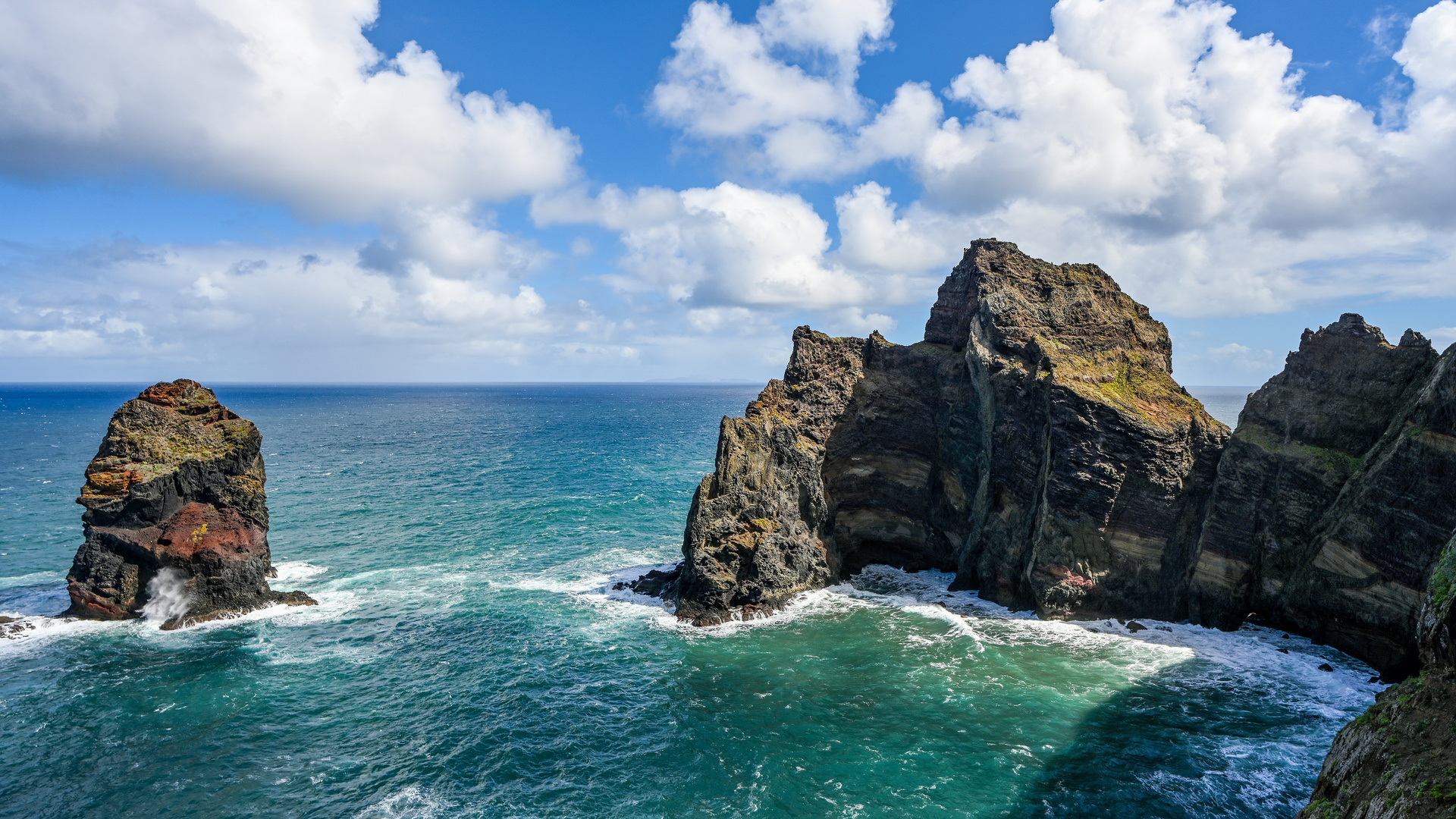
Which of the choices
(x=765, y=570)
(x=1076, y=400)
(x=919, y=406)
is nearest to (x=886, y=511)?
(x=919, y=406)

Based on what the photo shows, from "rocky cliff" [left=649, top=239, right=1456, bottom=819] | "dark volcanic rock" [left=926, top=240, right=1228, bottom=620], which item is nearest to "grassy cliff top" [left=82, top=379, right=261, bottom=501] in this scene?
"rocky cliff" [left=649, top=239, right=1456, bottom=819]

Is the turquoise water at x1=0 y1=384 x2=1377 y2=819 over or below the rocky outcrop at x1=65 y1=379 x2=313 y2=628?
below

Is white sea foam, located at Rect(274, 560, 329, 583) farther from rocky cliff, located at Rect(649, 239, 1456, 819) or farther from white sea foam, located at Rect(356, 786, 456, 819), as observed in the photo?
white sea foam, located at Rect(356, 786, 456, 819)

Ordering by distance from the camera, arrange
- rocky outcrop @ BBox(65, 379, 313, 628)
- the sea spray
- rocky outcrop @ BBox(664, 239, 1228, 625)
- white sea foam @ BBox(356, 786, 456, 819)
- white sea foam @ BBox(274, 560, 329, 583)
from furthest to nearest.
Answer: white sea foam @ BBox(274, 560, 329, 583) → rocky outcrop @ BBox(65, 379, 313, 628) → the sea spray → rocky outcrop @ BBox(664, 239, 1228, 625) → white sea foam @ BBox(356, 786, 456, 819)

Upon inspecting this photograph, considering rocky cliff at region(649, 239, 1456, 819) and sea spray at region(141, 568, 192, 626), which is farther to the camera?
sea spray at region(141, 568, 192, 626)

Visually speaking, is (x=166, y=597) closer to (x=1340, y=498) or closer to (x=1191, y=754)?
(x=1191, y=754)

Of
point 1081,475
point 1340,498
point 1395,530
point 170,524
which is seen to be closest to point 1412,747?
point 1395,530

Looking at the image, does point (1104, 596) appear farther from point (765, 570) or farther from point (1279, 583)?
point (765, 570)

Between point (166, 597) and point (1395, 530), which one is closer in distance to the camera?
point (1395, 530)
